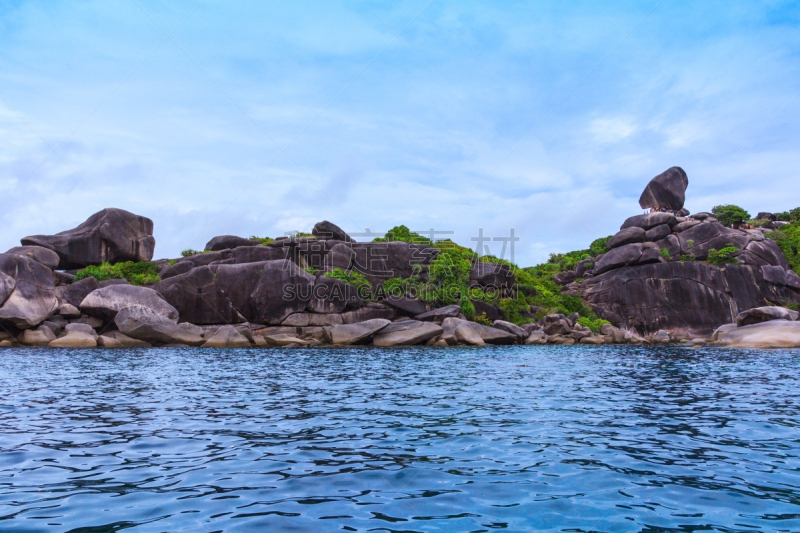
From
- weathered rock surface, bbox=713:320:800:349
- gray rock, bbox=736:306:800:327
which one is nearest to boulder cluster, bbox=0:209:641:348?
gray rock, bbox=736:306:800:327

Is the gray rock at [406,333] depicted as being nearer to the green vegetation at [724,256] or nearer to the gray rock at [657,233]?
the gray rock at [657,233]

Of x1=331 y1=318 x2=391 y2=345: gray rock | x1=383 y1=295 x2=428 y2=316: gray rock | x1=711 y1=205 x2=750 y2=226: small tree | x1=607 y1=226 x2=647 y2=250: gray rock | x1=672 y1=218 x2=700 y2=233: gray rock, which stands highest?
x1=711 y1=205 x2=750 y2=226: small tree

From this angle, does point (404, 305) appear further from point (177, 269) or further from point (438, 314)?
point (177, 269)

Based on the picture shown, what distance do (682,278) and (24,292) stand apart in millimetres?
52949

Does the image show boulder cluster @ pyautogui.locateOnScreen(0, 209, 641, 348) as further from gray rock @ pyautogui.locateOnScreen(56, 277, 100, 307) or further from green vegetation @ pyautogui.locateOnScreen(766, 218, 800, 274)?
green vegetation @ pyautogui.locateOnScreen(766, 218, 800, 274)

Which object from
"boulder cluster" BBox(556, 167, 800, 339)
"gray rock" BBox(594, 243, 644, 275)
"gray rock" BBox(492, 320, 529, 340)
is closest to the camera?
"gray rock" BBox(492, 320, 529, 340)

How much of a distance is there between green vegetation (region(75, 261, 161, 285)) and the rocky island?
144mm

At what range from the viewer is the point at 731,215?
224ft

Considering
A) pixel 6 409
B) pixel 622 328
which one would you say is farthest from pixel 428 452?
pixel 622 328

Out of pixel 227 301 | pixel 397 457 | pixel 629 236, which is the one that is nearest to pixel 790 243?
pixel 629 236

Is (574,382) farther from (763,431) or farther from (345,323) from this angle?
(345,323)

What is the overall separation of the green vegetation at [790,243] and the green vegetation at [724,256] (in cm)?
1106

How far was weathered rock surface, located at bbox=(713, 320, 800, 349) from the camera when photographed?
35.1 m

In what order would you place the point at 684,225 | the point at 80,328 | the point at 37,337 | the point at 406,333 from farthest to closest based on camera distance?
the point at 684,225, the point at 406,333, the point at 80,328, the point at 37,337
